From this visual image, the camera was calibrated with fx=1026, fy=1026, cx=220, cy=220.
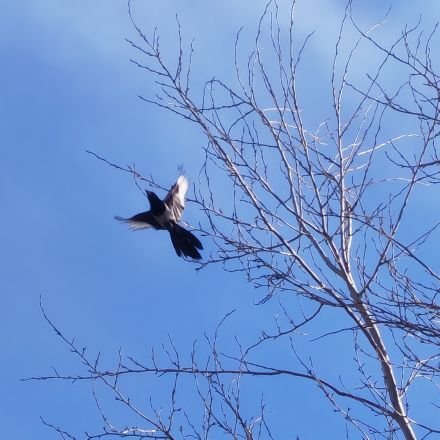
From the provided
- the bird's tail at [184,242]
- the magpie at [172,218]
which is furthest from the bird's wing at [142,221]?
the bird's tail at [184,242]

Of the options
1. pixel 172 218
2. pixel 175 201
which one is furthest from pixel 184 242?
pixel 175 201

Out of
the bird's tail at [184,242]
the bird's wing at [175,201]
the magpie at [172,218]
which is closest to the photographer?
the bird's tail at [184,242]

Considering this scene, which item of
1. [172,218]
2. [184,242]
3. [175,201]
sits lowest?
[184,242]

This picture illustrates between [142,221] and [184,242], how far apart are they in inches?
25.7

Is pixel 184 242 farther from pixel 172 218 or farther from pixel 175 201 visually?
pixel 175 201

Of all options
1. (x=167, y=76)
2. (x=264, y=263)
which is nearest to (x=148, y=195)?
(x=167, y=76)

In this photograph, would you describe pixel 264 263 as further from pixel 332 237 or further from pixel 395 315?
pixel 395 315

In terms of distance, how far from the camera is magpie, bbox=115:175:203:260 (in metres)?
6.38

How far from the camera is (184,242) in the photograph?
639cm

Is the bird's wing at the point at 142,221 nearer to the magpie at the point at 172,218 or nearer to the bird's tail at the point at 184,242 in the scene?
the magpie at the point at 172,218

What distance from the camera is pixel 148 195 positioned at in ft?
21.8

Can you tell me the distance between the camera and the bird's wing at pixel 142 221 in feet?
22.6

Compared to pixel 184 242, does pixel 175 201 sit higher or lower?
higher

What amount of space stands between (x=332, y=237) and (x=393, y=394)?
2.51 feet
